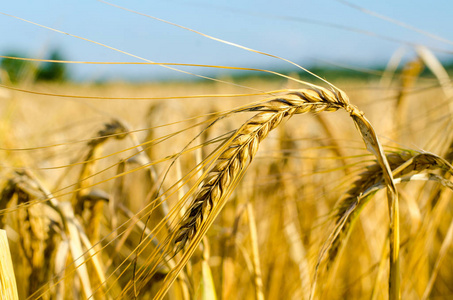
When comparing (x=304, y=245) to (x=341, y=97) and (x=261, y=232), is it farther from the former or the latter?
(x=341, y=97)

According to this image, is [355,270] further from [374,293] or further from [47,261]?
[47,261]

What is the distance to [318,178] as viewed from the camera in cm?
130

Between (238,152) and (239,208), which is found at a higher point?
(238,152)

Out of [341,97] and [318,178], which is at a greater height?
[341,97]

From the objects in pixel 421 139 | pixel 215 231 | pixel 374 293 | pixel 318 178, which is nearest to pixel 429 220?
pixel 374 293

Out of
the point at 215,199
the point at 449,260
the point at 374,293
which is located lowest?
the point at 449,260

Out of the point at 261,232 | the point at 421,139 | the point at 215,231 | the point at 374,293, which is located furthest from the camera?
the point at 421,139

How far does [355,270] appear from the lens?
112 centimetres

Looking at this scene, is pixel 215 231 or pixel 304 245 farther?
pixel 304 245

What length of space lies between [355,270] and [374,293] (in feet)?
2.05

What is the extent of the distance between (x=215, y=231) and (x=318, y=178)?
0.50m

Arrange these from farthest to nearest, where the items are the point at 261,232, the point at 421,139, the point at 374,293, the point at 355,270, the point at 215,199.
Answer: the point at 421,139 → the point at 261,232 → the point at 355,270 → the point at 374,293 → the point at 215,199

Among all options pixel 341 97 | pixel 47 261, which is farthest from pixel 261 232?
pixel 341 97

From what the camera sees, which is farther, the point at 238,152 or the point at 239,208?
the point at 239,208
